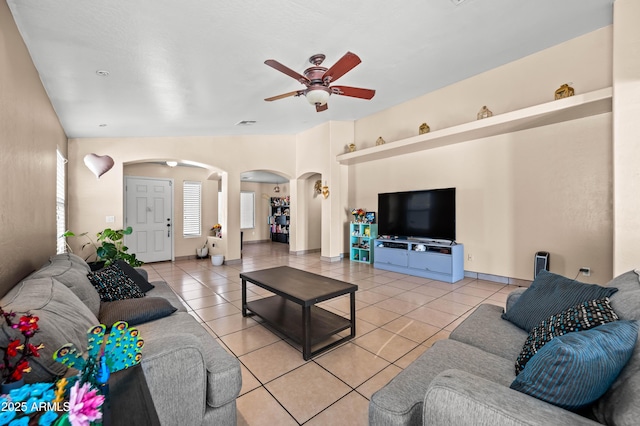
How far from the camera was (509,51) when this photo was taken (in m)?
4.03

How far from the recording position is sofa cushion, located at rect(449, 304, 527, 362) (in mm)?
1671

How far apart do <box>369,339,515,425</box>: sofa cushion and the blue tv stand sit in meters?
3.46

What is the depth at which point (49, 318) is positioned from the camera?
1312mm

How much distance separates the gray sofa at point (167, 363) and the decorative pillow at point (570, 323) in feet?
4.98

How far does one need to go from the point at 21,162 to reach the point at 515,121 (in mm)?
5802

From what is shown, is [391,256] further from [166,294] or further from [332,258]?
[166,294]

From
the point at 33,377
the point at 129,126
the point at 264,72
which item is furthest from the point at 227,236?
the point at 33,377

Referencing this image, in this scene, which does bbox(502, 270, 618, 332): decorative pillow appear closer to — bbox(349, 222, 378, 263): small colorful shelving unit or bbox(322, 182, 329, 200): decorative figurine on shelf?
bbox(349, 222, 378, 263): small colorful shelving unit

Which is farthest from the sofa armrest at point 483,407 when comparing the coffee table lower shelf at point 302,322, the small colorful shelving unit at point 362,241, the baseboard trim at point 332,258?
the baseboard trim at point 332,258

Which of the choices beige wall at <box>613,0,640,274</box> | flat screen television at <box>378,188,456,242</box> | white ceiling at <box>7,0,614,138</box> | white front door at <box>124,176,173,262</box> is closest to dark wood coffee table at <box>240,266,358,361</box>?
white ceiling at <box>7,0,614,138</box>

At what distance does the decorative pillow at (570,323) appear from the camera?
1329 millimetres

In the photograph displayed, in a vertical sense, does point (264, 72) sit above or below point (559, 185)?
above

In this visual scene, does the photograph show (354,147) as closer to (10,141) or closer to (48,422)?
(10,141)

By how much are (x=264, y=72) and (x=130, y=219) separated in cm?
531
